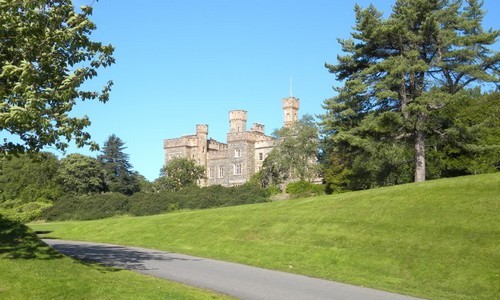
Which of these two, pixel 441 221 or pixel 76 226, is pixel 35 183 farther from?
pixel 441 221

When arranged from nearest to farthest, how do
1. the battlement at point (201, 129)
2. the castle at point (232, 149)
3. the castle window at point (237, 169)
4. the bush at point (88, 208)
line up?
the bush at point (88, 208), the castle at point (232, 149), the castle window at point (237, 169), the battlement at point (201, 129)

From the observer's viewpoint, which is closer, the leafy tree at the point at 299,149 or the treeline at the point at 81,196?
the treeline at the point at 81,196

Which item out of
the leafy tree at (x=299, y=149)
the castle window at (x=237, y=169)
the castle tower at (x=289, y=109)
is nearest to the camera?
the leafy tree at (x=299, y=149)

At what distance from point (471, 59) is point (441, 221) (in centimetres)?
1859

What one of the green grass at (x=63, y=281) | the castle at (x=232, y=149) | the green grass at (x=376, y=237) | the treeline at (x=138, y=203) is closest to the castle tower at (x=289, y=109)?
the castle at (x=232, y=149)

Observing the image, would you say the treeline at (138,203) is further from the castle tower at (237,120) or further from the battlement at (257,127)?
the castle tower at (237,120)

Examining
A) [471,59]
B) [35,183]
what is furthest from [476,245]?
[35,183]

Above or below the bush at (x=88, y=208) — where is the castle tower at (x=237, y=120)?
above

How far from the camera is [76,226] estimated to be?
35594mm

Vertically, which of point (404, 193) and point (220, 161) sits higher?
point (220, 161)

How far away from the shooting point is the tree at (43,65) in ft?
32.0

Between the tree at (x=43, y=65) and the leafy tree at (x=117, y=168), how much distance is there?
72.0 meters

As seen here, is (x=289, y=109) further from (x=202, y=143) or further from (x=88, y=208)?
(x=88, y=208)

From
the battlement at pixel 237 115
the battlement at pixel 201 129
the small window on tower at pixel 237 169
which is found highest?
the battlement at pixel 237 115
